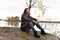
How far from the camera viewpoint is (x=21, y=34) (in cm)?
830

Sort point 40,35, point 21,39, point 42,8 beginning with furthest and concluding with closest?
point 42,8
point 40,35
point 21,39

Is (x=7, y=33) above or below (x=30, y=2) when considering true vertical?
below

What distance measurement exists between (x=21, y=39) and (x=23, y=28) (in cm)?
51

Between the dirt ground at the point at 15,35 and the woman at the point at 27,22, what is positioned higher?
the woman at the point at 27,22

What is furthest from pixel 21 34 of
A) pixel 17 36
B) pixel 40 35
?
pixel 40 35

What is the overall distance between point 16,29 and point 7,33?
0.64 metres

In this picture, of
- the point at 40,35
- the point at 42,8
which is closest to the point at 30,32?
the point at 40,35

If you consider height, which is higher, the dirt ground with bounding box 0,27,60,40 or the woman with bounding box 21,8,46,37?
the woman with bounding box 21,8,46,37

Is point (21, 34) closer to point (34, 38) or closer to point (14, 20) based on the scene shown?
point (34, 38)

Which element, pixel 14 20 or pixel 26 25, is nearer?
pixel 26 25

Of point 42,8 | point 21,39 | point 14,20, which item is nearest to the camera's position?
point 21,39

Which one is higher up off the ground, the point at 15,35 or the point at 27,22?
the point at 27,22

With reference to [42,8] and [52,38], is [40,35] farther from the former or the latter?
[42,8]

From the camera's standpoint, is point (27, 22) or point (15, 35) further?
point (15, 35)
